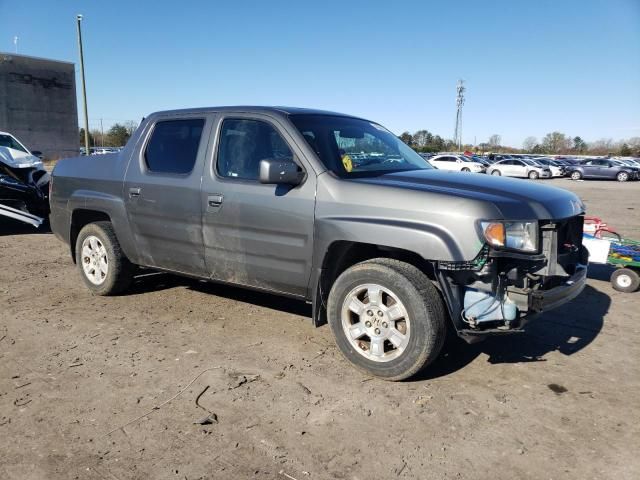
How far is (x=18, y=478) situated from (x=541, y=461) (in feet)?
8.74

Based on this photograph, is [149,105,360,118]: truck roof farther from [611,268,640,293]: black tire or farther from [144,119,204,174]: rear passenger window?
[611,268,640,293]: black tire

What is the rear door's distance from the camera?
4594mm

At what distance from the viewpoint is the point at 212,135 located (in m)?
4.55

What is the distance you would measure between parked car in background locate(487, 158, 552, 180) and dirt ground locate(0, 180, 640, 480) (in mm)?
34311

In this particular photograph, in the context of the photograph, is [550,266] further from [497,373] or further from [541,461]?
[541,461]

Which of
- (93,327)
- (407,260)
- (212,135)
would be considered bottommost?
(93,327)

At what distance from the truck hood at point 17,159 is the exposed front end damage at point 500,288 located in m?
8.89

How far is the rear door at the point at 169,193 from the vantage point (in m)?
4.59

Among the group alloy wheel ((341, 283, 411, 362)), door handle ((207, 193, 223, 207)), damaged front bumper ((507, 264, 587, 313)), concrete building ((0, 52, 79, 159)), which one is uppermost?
concrete building ((0, 52, 79, 159))

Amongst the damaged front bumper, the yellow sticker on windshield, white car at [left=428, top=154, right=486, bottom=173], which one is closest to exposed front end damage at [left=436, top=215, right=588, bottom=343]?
the damaged front bumper

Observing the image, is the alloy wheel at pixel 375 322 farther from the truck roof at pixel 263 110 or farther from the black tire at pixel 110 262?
the black tire at pixel 110 262

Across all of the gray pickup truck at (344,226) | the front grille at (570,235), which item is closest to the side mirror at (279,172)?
the gray pickup truck at (344,226)

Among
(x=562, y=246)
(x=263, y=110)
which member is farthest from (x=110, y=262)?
(x=562, y=246)

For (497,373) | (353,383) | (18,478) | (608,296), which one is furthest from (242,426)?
(608,296)
